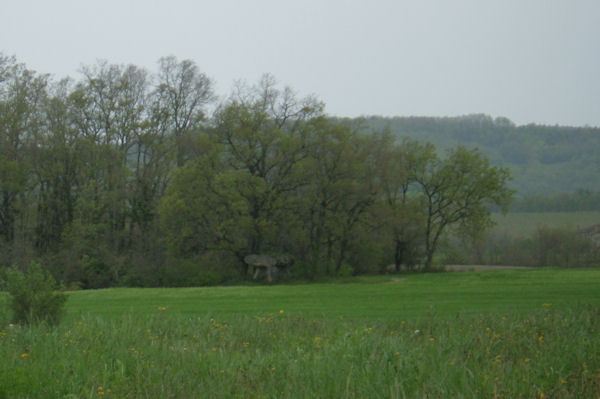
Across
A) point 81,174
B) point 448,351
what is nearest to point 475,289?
point 448,351

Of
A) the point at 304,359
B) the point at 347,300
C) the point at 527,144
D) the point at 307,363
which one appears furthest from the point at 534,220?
the point at 307,363

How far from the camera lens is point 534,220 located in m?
66.5

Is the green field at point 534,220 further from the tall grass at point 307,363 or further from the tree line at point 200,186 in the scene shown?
the tall grass at point 307,363

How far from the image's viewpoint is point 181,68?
157 feet

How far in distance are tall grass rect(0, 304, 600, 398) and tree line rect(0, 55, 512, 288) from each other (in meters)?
25.1

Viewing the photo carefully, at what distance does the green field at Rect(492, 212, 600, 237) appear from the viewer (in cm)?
5981

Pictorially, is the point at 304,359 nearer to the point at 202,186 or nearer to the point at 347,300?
the point at 347,300

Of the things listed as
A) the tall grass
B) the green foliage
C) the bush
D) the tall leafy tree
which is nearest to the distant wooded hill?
the green foliage

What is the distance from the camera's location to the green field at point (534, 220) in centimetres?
5981

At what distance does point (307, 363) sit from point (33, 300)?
22.4 ft

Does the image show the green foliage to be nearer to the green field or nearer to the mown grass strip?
the green field

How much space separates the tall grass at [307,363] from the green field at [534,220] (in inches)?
2020

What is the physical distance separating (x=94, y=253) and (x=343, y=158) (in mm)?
19044

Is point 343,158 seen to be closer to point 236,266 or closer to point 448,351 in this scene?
point 236,266
